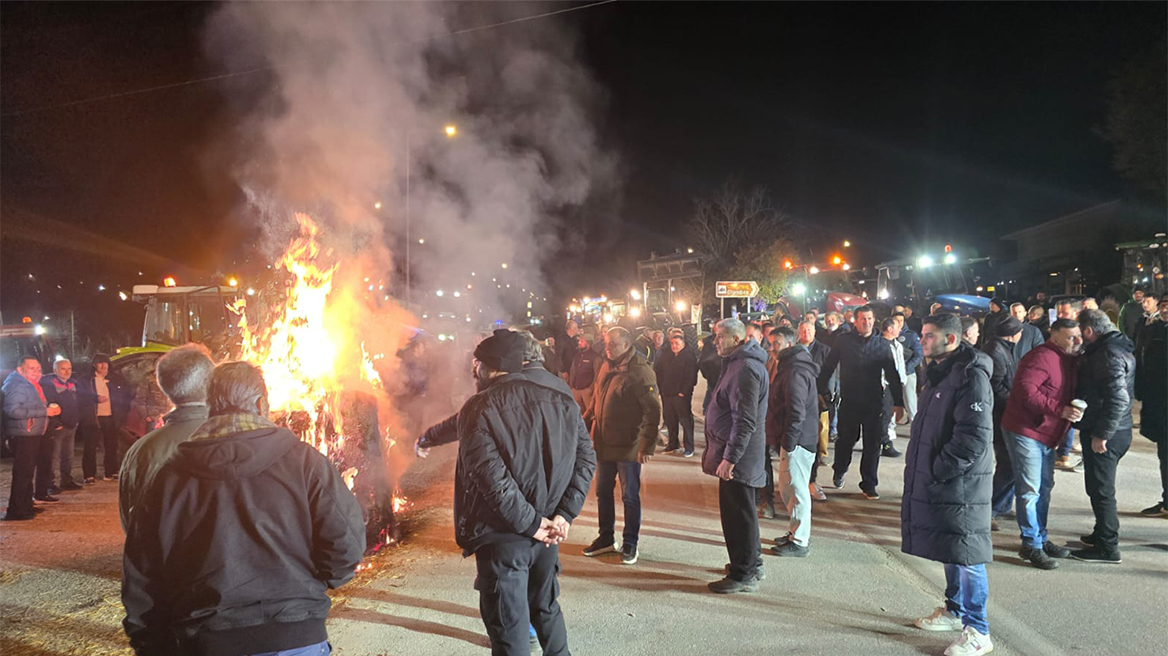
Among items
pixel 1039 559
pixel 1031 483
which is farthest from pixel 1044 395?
pixel 1039 559

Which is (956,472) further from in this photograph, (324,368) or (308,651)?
(324,368)

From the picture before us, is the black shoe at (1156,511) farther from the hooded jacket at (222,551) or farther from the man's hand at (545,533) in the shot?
the hooded jacket at (222,551)

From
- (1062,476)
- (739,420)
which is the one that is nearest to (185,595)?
(739,420)

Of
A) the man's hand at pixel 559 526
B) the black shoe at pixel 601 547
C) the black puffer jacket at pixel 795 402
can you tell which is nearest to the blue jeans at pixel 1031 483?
the black puffer jacket at pixel 795 402

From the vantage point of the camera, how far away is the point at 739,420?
4906 millimetres

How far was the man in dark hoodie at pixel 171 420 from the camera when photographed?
255cm

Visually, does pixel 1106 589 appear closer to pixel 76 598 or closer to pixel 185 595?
pixel 185 595

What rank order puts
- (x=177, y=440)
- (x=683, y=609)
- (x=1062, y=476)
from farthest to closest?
(x=1062, y=476) < (x=683, y=609) < (x=177, y=440)

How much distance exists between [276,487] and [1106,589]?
18.0 ft

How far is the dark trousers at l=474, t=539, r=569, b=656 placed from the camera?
3164mm

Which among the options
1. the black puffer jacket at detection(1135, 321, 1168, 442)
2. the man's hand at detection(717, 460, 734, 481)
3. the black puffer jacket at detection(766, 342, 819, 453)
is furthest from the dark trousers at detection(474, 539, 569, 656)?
the black puffer jacket at detection(1135, 321, 1168, 442)

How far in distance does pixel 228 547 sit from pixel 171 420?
0.83m

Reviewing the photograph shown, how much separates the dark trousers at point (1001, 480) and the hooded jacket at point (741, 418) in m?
2.79

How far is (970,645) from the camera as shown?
3.81 meters
